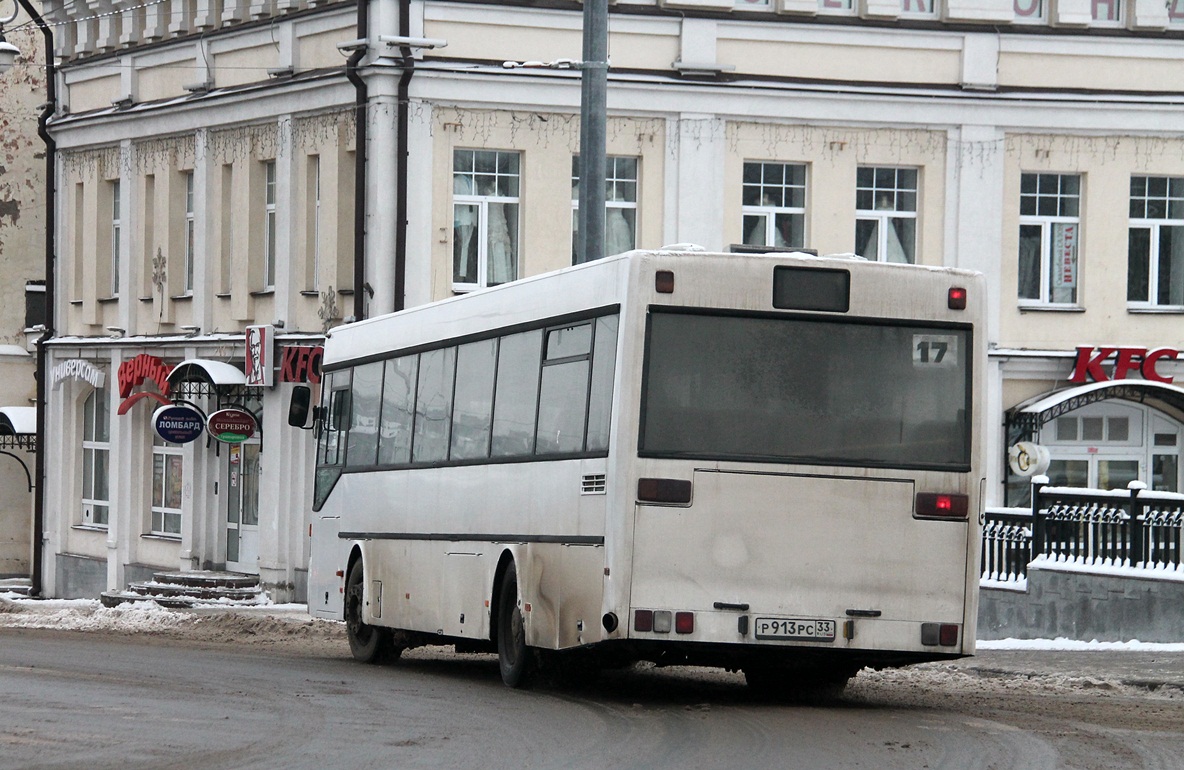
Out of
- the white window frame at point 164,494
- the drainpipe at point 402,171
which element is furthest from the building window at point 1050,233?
the white window frame at point 164,494

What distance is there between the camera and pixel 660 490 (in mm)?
13586

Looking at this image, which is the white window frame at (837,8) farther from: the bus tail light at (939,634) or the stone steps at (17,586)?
the bus tail light at (939,634)

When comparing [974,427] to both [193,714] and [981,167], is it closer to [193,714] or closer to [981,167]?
[193,714]

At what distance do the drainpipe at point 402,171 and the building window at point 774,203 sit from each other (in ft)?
15.8

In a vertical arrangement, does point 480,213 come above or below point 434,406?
above

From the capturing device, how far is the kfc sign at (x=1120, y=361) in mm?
31266

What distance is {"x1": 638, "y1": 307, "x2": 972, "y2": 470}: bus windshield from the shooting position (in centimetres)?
1368

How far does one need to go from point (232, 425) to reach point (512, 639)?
59.7 feet

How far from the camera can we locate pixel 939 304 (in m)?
14.1

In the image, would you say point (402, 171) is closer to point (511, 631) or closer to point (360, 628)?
point (360, 628)

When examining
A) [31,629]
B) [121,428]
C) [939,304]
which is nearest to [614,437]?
[939,304]

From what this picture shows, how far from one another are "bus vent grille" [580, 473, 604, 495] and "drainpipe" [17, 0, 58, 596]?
2712cm

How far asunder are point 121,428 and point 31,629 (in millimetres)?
12227

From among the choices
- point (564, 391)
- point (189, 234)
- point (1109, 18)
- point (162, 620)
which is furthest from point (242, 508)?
point (564, 391)
